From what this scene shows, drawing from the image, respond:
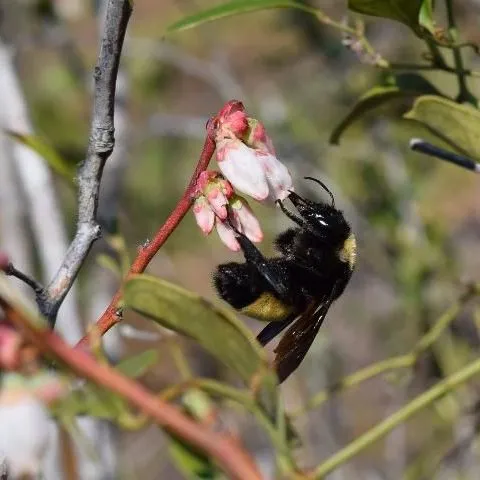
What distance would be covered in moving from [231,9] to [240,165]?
0.86ft

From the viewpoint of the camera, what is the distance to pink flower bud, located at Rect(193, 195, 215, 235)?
26.4 inches

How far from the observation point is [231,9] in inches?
35.0

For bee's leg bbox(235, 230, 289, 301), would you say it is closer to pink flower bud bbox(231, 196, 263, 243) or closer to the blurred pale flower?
pink flower bud bbox(231, 196, 263, 243)

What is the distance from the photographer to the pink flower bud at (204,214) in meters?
0.67

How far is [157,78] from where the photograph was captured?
2959 millimetres

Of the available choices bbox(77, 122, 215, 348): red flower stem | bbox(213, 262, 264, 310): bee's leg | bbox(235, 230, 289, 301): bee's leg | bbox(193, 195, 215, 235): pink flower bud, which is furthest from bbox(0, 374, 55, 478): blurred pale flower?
bbox(213, 262, 264, 310): bee's leg

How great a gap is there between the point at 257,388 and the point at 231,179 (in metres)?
0.18

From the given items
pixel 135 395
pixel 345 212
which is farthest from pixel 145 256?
pixel 345 212

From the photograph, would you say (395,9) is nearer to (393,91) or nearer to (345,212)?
(393,91)

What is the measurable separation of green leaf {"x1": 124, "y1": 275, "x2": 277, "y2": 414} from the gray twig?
12cm

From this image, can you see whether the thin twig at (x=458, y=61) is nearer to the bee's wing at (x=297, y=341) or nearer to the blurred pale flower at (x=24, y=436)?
the bee's wing at (x=297, y=341)

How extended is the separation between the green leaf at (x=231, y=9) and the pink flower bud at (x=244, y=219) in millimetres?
239

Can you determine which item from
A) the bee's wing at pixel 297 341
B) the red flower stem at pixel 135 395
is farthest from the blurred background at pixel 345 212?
the red flower stem at pixel 135 395

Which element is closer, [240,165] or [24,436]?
[24,436]
